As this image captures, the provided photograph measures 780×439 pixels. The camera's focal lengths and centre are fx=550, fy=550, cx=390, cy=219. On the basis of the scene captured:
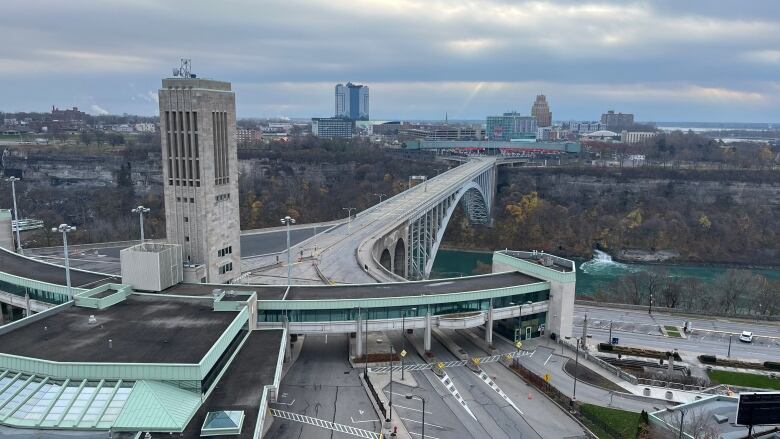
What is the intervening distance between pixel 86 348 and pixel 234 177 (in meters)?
22.5

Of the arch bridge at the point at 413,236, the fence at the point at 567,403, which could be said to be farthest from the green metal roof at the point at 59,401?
the arch bridge at the point at 413,236

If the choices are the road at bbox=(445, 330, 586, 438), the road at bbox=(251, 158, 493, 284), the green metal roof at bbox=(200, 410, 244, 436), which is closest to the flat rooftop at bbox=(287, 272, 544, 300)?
the road at bbox=(445, 330, 586, 438)

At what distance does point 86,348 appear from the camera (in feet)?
101

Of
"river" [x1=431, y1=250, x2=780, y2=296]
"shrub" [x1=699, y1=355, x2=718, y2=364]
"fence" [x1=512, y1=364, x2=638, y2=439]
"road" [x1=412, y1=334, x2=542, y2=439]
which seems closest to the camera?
"road" [x1=412, y1=334, x2=542, y2=439]

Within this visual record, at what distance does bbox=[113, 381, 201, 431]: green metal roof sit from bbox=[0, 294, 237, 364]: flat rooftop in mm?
1865

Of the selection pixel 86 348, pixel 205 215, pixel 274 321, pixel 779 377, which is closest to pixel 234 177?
pixel 205 215

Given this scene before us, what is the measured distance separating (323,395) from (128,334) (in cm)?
1270

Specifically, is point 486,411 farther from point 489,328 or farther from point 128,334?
point 128,334

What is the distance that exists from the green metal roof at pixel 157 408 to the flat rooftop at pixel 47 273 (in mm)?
20928

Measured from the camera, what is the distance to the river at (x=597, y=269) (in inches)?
4018

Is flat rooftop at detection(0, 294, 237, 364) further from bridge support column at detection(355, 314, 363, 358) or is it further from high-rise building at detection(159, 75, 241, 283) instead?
bridge support column at detection(355, 314, 363, 358)

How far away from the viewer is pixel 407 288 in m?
46.8

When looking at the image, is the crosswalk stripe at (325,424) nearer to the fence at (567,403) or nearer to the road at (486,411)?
the road at (486,411)

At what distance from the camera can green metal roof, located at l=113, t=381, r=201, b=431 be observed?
25.3 m
